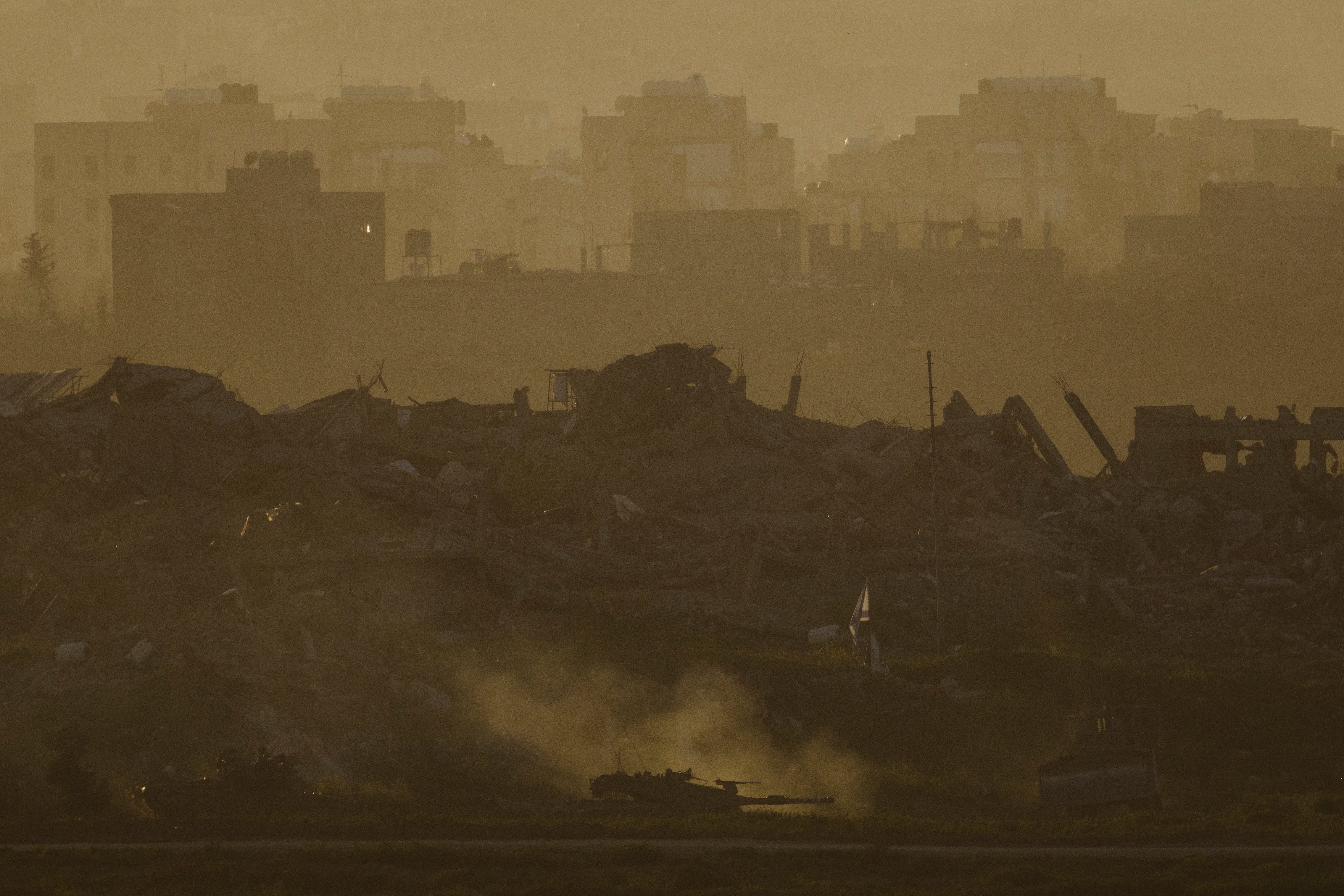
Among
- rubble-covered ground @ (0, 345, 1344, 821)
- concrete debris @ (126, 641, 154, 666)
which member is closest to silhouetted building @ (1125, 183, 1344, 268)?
rubble-covered ground @ (0, 345, 1344, 821)

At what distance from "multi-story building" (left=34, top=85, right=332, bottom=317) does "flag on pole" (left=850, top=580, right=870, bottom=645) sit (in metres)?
62.2

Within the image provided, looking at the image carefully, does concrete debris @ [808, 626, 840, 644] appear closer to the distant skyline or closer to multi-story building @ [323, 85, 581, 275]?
multi-story building @ [323, 85, 581, 275]

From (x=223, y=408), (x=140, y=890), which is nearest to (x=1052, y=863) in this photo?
(x=140, y=890)

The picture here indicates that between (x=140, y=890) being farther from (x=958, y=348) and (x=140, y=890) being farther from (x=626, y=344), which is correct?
(x=958, y=348)

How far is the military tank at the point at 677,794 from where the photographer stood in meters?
17.5

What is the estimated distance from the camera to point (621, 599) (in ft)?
76.1

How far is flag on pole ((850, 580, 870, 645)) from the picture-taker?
22.1 metres

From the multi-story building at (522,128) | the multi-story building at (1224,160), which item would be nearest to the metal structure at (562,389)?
the multi-story building at (1224,160)

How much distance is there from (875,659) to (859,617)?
114cm

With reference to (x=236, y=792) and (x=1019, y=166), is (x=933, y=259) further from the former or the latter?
(x=236, y=792)

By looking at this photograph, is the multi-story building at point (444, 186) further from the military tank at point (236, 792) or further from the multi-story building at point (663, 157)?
the military tank at point (236, 792)

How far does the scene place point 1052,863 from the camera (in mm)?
14922

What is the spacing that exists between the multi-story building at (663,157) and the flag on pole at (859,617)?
186ft

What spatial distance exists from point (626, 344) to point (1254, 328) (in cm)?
2439
